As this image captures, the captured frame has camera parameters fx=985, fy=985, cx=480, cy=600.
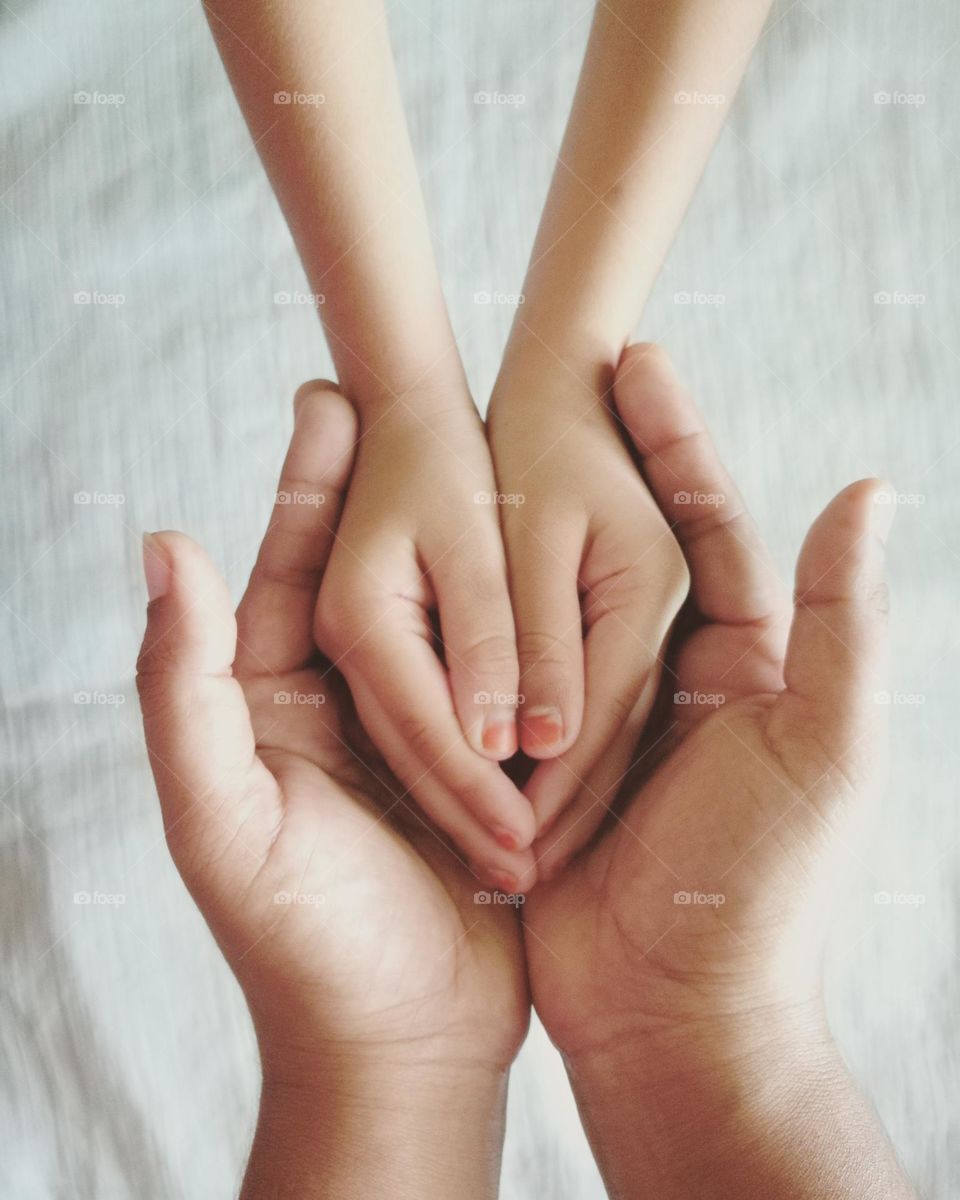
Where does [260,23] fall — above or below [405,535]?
above

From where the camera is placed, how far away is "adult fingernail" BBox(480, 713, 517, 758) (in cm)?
55

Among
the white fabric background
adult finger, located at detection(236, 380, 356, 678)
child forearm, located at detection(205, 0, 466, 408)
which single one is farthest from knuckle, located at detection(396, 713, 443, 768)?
the white fabric background

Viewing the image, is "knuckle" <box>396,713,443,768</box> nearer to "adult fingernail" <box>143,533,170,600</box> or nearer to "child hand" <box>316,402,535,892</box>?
"child hand" <box>316,402,535,892</box>

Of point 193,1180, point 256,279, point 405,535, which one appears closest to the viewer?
point 405,535

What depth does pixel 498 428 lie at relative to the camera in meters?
0.70

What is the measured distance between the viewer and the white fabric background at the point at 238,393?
81 centimetres

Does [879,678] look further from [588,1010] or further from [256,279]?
[256,279]

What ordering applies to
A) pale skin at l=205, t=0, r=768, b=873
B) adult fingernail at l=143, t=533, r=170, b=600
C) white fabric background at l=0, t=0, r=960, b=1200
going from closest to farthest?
adult fingernail at l=143, t=533, r=170, b=600 → pale skin at l=205, t=0, r=768, b=873 → white fabric background at l=0, t=0, r=960, b=1200

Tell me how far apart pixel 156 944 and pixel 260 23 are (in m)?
0.70

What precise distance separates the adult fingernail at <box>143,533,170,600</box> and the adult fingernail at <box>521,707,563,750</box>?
21 cm

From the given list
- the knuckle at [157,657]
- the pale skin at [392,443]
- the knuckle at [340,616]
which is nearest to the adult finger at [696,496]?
the pale skin at [392,443]

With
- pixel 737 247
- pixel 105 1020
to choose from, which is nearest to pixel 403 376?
pixel 737 247

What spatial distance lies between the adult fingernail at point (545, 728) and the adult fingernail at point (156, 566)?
21 cm

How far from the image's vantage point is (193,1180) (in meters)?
0.79
